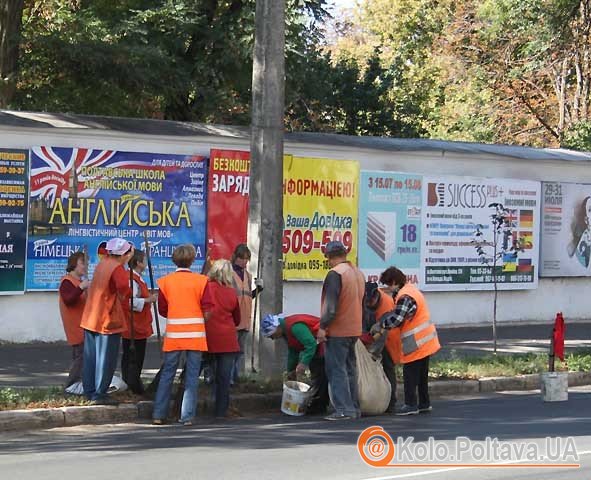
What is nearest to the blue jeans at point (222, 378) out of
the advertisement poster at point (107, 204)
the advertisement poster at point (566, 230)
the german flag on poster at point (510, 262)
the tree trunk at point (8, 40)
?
the advertisement poster at point (107, 204)

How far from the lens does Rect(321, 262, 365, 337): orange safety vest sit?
41.6 feet

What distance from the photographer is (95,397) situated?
12477 mm

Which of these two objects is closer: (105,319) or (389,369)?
(105,319)

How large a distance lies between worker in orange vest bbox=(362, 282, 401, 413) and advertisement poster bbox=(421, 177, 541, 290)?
29.2 feet

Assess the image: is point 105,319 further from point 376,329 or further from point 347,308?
point 376,329

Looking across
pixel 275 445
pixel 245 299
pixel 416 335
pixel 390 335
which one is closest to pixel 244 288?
pixel 245 299

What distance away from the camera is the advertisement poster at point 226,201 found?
1970cm

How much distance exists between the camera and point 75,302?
1284 cm

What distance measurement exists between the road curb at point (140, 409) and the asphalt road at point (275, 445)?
173 mm

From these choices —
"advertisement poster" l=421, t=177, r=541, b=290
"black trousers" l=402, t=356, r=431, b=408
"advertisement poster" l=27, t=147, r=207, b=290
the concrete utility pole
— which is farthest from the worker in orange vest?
"advertisement poster" l=421, t=177, r=541, b=290

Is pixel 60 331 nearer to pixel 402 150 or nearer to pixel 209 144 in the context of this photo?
pixel 209 144

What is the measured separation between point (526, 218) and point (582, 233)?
159 cm

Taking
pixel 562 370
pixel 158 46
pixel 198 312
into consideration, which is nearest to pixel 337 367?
pixel 198 312

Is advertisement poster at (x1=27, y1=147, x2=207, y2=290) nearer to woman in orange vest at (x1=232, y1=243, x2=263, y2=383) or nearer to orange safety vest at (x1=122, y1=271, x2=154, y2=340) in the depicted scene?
woman in orange vest at (x1=232, y1=243, x2=263, y2=383)
